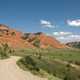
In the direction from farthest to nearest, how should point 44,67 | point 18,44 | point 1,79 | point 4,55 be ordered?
point 18,44, point 4,55, point 44,67, point 1,79

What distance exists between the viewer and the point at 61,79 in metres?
29.5

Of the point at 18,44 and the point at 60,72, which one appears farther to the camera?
the point at 18,44

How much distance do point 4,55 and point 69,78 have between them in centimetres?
4774

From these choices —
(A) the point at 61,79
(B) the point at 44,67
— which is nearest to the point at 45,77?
(A) the point at 61,79

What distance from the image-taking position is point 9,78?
92.5ft

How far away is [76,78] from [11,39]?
570 ft

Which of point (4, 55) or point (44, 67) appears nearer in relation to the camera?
point (44, 67)

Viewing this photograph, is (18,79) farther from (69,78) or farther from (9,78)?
(69,78)

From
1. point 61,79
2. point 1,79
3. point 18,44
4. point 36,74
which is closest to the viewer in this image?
point 1,79

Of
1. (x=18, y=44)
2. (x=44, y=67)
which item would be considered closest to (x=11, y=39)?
(x=18, y=44)

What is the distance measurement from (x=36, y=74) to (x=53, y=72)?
2584 mm

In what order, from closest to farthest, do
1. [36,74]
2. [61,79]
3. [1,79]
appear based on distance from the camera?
[1,79] < [61,79] < [36,74]

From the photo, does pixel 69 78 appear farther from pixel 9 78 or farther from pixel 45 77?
pixel 9 78

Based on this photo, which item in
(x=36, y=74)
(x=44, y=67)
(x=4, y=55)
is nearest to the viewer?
(x=36, y=74)
